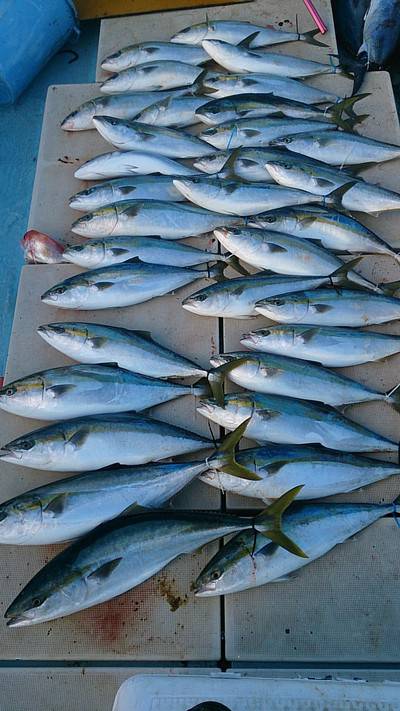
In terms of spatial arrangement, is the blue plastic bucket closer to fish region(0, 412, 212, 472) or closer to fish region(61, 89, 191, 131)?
fish region(61, 89, 191, 131)

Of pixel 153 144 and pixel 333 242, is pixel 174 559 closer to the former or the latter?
pixel 333 242

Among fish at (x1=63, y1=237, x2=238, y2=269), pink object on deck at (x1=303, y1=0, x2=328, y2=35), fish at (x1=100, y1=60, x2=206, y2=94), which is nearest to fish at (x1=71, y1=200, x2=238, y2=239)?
fish at (x1=63, y1=237, x2=238, y2=269)

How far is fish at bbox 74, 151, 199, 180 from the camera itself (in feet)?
10.7

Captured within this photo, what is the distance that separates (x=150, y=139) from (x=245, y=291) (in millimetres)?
1357

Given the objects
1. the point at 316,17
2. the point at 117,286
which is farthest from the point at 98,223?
the point at 316,17

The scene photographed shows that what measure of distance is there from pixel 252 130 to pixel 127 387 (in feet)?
6.35

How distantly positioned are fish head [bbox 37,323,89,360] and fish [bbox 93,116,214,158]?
1.40m

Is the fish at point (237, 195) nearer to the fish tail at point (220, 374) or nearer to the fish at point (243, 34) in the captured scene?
the fish tail at point (220, 374)

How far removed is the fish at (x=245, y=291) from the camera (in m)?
2.67

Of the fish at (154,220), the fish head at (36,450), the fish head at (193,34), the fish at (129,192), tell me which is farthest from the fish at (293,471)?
the fish head at (193,34)

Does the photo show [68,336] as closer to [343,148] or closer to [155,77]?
[343,148]

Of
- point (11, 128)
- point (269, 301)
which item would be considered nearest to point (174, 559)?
point (269, 301)

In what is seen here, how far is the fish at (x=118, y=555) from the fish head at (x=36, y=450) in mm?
387

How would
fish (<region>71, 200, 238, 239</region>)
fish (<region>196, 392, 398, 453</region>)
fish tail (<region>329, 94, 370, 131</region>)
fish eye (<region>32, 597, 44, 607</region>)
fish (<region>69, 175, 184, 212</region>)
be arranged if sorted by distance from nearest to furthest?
fish eye (<region>32, 597, 44, 607</region>) < fish (<region>196, 392, 398, 453</region>) < fish (<region>71, 200, 238, 239</region>) < fish (<region>69, 175, 184, 212</region>) < fish tail (<region>329, 94, 370, 131</region>)
